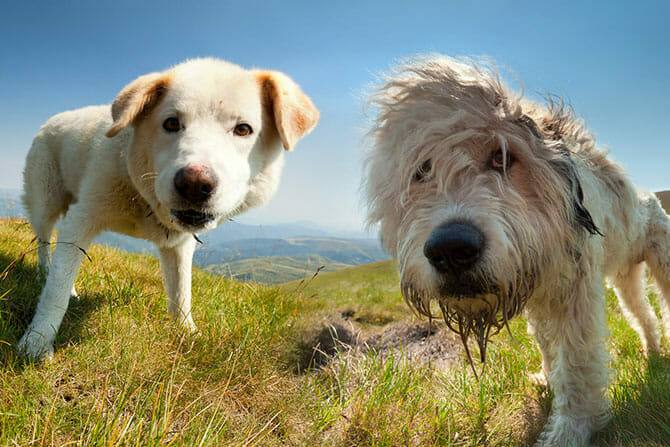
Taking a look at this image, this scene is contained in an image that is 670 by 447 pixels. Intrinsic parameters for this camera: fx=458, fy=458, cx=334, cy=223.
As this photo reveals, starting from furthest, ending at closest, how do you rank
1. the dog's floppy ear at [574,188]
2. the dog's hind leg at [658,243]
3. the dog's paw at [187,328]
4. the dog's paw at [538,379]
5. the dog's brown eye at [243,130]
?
the dog's hind leg at [658,243]
the dog's paw at [538,379]
the dog's brown eye at [243,130]
the dog's paw at [187,328]
the dog's floppy ear at [574,188]

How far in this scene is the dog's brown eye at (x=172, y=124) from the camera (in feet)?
13.0

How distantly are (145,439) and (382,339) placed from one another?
4776 mm

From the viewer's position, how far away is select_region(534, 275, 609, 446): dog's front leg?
3.25m

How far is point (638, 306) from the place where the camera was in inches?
218

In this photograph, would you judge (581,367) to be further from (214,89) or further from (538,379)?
(214,89)

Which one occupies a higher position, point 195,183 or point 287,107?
point 287,107

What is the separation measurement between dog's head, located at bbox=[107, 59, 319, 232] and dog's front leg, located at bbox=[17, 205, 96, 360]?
0.59m

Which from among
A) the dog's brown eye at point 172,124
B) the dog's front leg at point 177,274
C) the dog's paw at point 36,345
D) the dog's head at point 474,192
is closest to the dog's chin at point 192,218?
the dog's brown eye at point 172,124

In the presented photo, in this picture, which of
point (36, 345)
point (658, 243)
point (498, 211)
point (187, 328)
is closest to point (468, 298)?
point (498, 211)

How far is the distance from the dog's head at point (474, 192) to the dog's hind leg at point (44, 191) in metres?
4.32

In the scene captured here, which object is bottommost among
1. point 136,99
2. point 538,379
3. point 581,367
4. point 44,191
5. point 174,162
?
point 538,379

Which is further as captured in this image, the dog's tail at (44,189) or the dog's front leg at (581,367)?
the dog's tail at (44,189)

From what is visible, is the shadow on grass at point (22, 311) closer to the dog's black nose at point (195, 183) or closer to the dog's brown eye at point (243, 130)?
the dog's black nose at point (195, 183)

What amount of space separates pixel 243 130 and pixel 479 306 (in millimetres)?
2595
